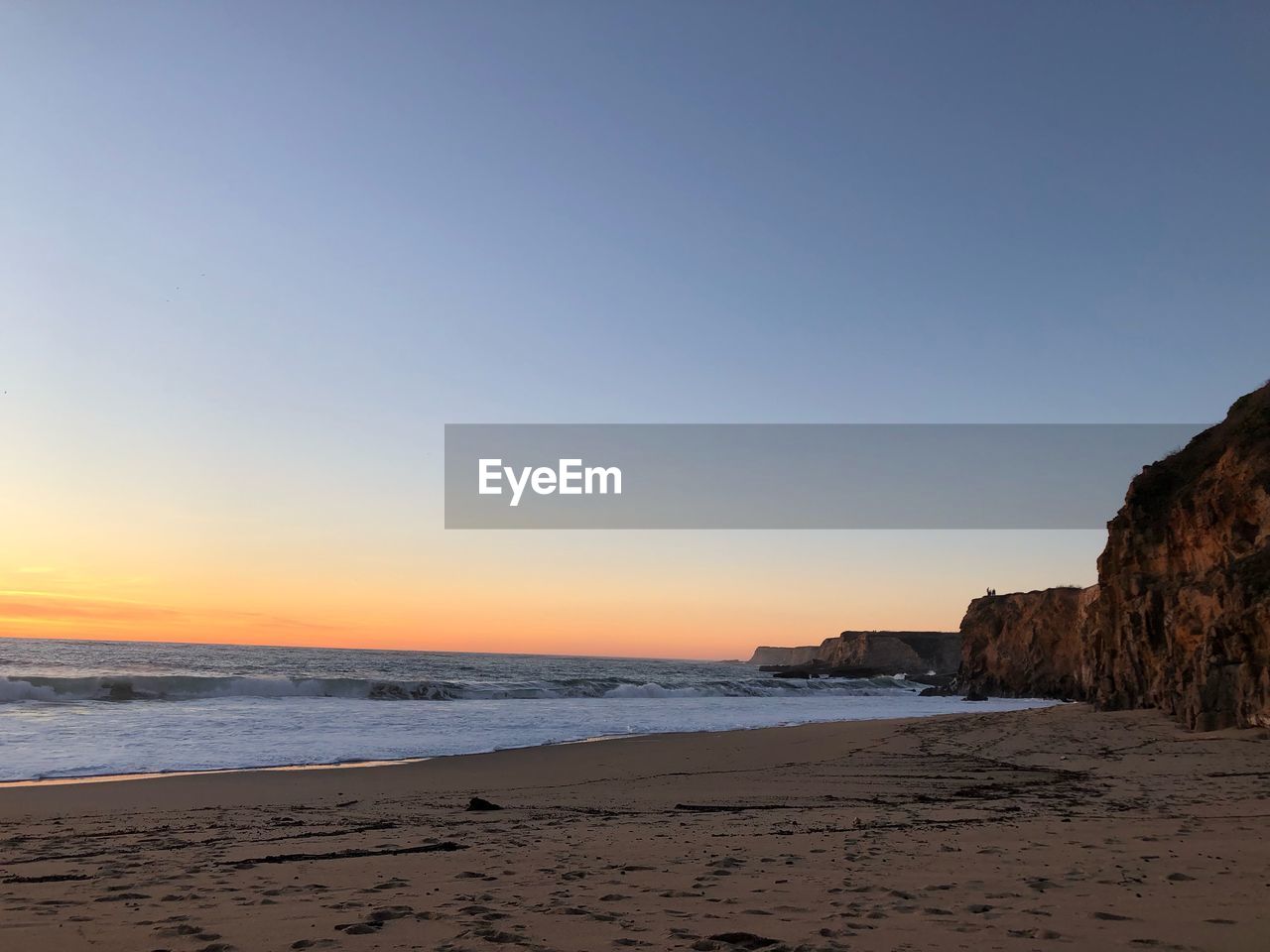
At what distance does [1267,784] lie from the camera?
31.5 feet

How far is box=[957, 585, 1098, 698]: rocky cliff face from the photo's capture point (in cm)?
4247

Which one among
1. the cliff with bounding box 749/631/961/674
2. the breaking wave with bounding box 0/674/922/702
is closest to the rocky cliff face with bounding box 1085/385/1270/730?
the breaking wave with bounding box 0/674/922/702

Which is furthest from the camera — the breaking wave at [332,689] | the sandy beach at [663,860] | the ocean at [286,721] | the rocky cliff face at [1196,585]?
the breaking wave at [332,689]

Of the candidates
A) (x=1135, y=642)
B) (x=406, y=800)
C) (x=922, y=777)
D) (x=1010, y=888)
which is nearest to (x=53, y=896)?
(x=406, y=800)

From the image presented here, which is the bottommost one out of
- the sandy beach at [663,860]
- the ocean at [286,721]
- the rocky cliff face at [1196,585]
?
the ocean at [286,721]

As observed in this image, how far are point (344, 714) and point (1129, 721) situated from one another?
20993 millimetres

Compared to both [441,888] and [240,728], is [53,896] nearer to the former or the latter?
[441,888]

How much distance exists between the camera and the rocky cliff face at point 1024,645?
4247 centimetres

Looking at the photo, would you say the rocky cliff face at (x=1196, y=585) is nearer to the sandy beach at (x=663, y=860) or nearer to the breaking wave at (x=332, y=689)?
the sandy beach at (x=663, y=860)

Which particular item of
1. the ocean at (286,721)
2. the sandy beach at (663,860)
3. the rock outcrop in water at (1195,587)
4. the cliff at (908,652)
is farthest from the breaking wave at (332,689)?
the cliff at (908,652)

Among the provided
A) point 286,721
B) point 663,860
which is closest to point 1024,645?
point 286,721

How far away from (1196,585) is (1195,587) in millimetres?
81

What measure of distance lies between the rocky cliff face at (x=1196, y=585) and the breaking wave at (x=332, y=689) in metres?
24.8

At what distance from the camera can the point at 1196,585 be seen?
1803 centimetres
